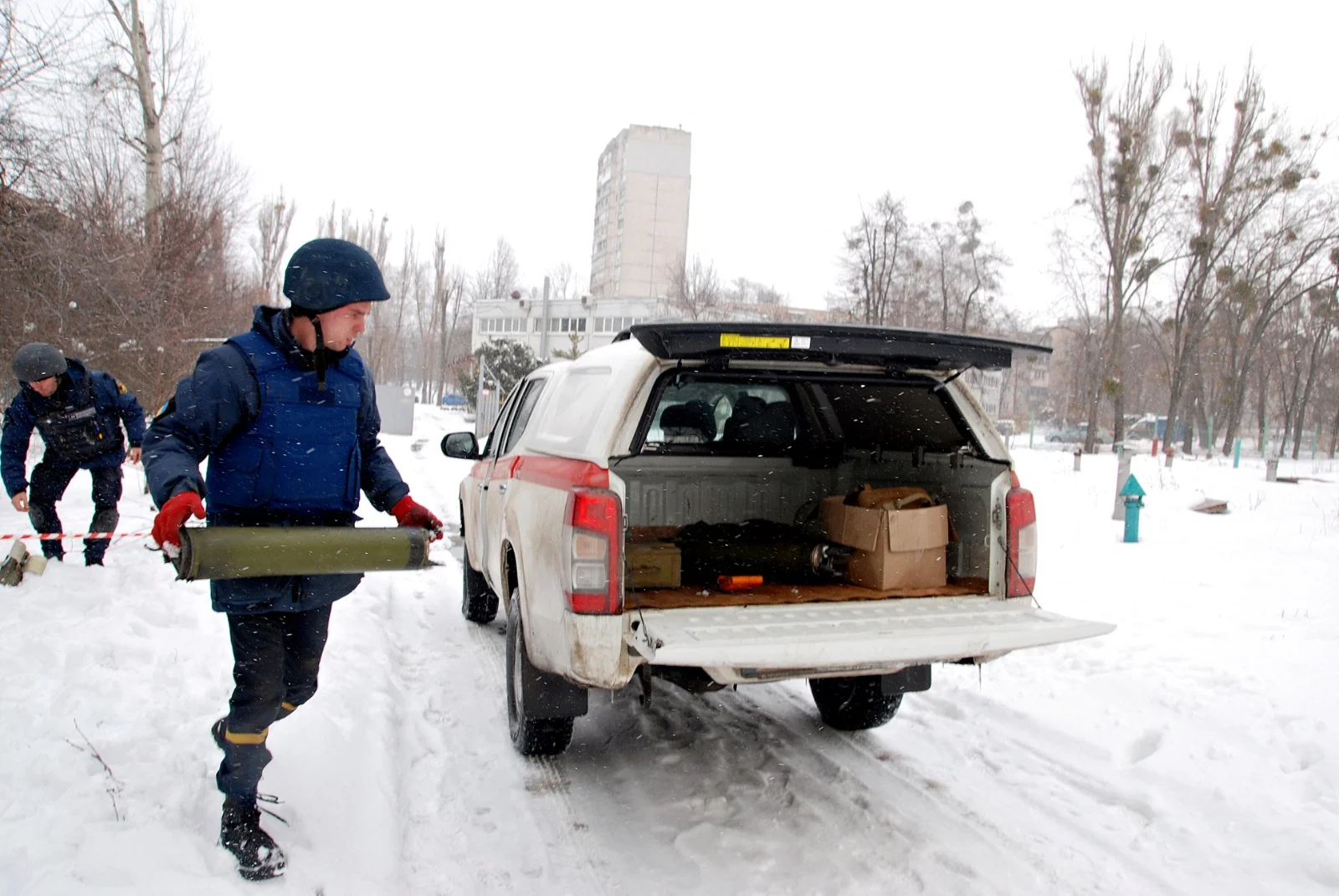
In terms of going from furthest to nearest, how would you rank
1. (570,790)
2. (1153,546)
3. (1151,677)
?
(1153,546)
(1151,677)
(570,790)

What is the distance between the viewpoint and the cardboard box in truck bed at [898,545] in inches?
157

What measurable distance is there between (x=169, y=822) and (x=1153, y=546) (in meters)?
9.73

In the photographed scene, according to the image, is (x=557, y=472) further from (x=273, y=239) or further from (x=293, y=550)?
(x=273, y=239)

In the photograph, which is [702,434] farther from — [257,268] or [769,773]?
[257,268]

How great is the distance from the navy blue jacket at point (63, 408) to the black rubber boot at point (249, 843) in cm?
417

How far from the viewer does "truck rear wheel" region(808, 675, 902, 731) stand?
4246 mm

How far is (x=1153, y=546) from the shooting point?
941cm

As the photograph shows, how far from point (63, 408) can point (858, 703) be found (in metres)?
5.60

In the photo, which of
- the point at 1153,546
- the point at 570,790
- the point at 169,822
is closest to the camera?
the point at 169,822

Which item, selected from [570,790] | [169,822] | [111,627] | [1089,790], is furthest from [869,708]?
[111,627]

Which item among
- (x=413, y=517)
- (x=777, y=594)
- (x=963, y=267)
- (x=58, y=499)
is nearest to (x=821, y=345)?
(x=777, y=594)

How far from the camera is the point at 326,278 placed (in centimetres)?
261

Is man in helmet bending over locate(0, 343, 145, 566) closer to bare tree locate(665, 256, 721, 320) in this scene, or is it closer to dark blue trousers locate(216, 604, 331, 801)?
dark blue trousers locate(216, 604, 331, 801)

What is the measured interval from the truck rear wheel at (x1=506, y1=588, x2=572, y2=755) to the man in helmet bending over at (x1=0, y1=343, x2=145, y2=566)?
329cm
